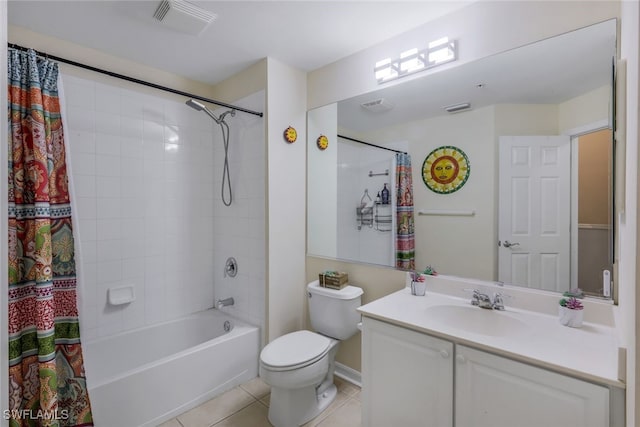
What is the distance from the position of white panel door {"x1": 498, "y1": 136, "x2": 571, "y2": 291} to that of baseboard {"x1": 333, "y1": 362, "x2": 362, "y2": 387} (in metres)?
1.26

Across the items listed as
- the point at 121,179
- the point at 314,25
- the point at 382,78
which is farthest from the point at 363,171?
the point at 121,179

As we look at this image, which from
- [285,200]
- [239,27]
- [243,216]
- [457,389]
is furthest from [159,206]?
[457,389]

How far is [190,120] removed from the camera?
2.67 meters

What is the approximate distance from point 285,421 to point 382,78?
2211 mm

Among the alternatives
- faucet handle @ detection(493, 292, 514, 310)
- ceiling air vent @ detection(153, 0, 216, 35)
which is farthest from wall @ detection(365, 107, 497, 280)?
ceiling air vent @ detection(153, 0, 216, 35)

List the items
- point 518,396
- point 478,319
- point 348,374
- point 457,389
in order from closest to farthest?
point 518,396 → point 457,389 → point 478,319 → point 348,374

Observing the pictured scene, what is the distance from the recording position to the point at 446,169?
1801mm

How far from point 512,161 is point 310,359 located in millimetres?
1548

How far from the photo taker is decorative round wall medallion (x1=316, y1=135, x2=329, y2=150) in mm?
2459

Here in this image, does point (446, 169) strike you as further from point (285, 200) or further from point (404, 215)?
point (285, 200)

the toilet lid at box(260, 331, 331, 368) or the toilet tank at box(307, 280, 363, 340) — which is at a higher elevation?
the toilet tank at box(307, 280, 363, 340)

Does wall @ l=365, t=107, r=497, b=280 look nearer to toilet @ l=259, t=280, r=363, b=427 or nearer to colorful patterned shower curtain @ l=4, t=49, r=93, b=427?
toilet @ l=259, t=280, r=363, b=427

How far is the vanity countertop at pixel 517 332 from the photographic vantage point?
3.37 ft

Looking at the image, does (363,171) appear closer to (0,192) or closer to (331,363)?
(331,363)
